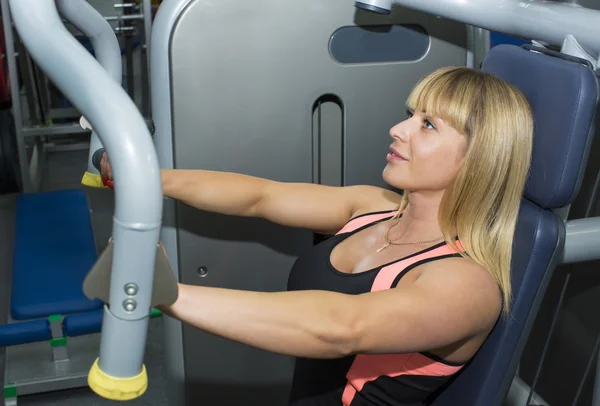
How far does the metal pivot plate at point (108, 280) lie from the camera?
846 millimetres

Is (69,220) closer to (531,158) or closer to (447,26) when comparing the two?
(447,26)

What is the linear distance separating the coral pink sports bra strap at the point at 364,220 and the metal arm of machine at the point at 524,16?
46 cm

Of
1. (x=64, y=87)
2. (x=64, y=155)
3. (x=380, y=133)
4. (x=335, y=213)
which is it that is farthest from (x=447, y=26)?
(x=64, y=155)

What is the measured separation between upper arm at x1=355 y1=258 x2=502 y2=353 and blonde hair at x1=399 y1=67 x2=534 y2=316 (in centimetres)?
6

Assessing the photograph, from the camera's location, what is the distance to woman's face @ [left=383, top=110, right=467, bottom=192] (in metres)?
1.36

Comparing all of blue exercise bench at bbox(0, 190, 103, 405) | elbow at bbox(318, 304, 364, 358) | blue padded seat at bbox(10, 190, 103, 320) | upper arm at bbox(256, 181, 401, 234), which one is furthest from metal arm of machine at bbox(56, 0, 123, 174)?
blue padded seat at bbox(10, 190, 103, 320)

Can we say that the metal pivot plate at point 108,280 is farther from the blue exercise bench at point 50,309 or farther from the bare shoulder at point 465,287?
the blue exercise bench at point 50,309

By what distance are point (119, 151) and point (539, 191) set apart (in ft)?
2.74

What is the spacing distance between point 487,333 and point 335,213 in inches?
18.4

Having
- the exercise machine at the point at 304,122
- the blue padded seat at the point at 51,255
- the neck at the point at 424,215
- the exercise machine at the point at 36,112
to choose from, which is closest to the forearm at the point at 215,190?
the exercise machine at the point at 304,122

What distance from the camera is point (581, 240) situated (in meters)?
1.46

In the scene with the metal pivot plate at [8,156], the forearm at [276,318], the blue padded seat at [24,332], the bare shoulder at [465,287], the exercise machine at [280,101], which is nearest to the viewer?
the forearm at [276,318]

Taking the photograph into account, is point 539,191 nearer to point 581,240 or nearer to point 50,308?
point 581,240

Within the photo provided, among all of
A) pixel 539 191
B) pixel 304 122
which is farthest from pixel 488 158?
pixel 304 122
